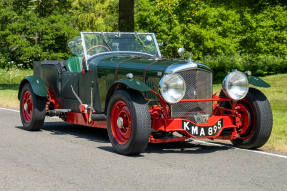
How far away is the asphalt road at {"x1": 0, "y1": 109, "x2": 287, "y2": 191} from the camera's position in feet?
17.7

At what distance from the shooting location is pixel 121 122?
7.26 meters

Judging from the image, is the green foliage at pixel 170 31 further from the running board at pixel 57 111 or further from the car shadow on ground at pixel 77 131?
the running board at pixel 57 111

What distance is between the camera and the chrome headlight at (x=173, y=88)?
276 inches

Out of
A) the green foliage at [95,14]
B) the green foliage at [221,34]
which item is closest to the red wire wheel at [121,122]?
the green foliage at [221,34]

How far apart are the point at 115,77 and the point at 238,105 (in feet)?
6.50

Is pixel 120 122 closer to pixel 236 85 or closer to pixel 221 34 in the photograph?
pixel 236 85

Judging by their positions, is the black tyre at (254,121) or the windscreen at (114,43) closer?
the black tyre at (254,121)

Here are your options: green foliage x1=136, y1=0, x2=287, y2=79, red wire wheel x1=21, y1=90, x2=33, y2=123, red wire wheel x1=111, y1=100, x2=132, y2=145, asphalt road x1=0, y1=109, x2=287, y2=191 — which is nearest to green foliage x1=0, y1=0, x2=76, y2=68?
green foliage x1=136, y1=0, x2=287, y2=79

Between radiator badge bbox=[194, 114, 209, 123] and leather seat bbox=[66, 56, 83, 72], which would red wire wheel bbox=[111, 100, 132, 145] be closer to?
radiator badge bbox=[194, 114, 209, 123]

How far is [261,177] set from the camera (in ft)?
19.1

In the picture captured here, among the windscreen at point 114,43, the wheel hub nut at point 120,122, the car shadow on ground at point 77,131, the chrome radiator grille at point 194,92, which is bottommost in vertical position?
the car shadow on ground at point 77,131

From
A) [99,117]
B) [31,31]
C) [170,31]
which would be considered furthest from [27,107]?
[170,31]

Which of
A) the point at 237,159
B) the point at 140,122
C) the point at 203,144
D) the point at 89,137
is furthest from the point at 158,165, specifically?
the point at 89,137

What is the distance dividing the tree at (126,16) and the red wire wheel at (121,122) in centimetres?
1103
